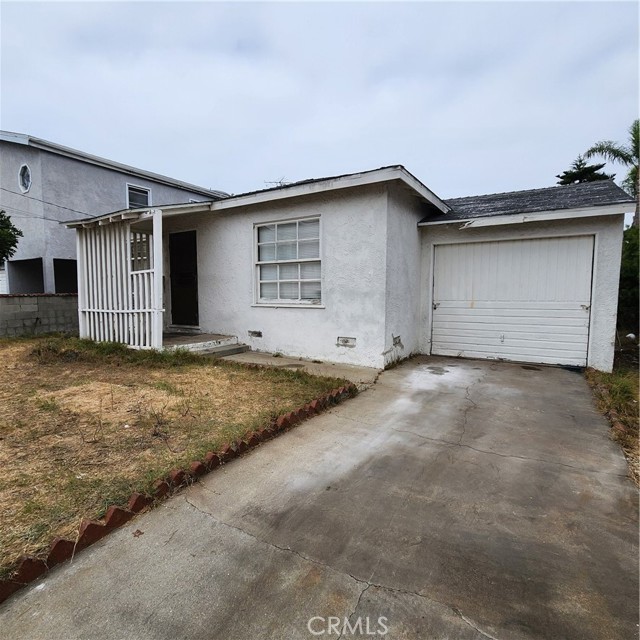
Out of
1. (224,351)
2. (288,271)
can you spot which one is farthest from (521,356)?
(224,351)

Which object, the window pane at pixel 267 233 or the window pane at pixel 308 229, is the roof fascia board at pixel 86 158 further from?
the window pane at pixel 308 229

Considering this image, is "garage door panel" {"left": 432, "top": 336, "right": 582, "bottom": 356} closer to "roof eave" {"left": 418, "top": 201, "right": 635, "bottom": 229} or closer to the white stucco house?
the white stucco house

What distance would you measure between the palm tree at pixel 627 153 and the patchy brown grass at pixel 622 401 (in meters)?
14.8

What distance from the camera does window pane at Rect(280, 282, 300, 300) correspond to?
22.9 ft

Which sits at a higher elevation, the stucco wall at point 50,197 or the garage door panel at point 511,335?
the stucco wall at point 50,197

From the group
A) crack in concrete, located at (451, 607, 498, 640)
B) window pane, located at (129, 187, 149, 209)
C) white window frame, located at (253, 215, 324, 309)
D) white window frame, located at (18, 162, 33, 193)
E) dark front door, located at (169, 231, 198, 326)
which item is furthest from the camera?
window pane, located at (129, 187, 149, 209)

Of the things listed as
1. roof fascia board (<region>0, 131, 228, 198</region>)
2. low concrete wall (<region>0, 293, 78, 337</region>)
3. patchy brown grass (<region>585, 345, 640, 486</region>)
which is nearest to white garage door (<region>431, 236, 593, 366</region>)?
patchy brown grass (<region>585, 345, 640, 486</region>)

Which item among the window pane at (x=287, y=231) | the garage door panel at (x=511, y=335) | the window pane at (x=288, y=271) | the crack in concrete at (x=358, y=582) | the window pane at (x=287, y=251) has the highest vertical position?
the window pane at (x=287, y=231)

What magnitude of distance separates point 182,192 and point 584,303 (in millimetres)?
13576

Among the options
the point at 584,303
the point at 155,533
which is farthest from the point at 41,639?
the point at 584,303

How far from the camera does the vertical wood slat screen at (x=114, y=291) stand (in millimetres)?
7039

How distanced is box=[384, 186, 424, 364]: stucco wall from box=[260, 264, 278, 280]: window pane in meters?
2.29

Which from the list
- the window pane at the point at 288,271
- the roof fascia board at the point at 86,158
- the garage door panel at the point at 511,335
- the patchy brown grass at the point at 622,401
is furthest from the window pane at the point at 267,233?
the roof fascia board at the point at 86,158

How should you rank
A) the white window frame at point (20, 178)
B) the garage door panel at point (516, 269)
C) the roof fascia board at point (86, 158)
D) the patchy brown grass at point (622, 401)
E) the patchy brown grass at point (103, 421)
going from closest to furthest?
1. the patchy brown grass at point (103, 421)
2. the patchy brown grass at point (622, 401)
3. the garage door panel at point (516, 269)
4. the roof fascia board at point (86, 158)
5. the white window frame at point (20, 178)
